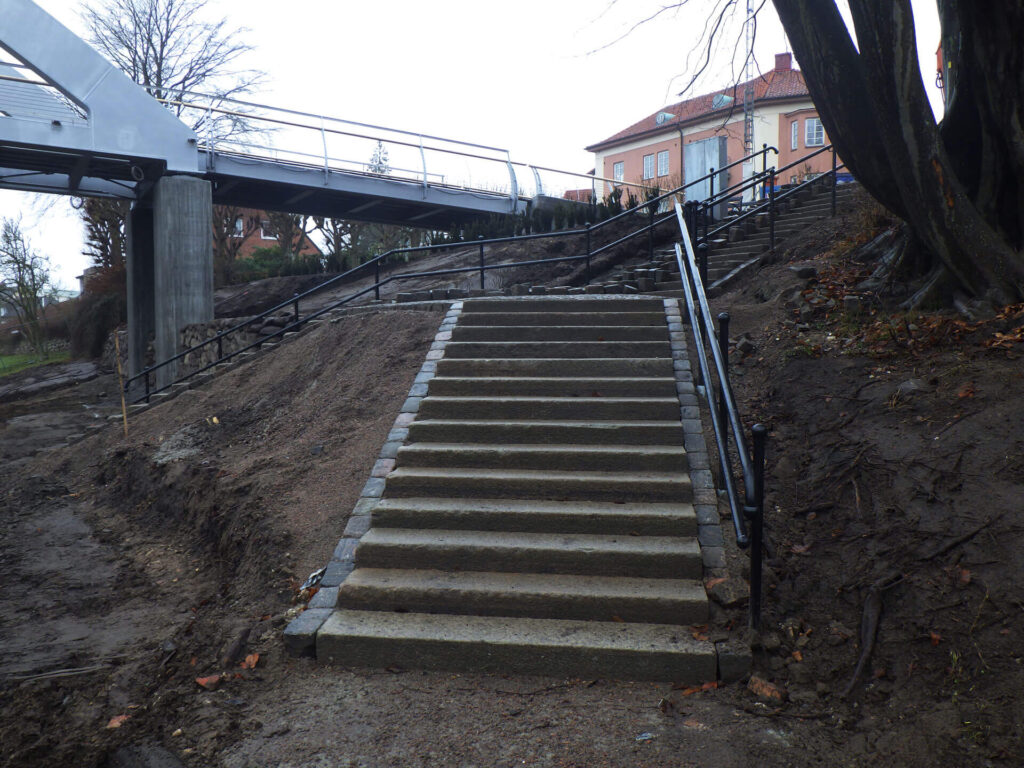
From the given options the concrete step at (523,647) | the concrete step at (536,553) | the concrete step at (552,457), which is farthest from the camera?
the concrete step at (552,457)

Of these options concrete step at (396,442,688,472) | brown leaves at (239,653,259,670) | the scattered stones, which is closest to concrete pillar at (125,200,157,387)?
concrete step at (396,442,688,472)

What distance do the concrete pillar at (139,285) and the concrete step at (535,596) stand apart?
57.2 ft

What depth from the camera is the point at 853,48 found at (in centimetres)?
649

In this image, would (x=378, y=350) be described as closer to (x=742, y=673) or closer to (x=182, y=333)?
(x=742, y=673)

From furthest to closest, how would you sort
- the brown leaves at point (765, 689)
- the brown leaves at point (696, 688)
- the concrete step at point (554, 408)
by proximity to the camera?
the concrete step at point (554, 408) → the brown leaves at point (696, 688) → the brown leaves at point (765, 689)

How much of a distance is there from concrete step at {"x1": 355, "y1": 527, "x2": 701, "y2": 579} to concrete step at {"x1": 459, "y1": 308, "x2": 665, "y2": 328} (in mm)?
3596

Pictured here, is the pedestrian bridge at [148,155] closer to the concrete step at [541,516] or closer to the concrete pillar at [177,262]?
the concrete pillar at [177,262]

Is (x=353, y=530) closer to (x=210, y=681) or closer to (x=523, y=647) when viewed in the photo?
(x=210, y=681)

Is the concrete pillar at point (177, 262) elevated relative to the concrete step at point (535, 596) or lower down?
elevated

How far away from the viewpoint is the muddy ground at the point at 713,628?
3.35 meters

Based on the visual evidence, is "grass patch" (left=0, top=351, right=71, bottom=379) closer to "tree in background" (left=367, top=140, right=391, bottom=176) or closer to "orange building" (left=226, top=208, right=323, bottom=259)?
"orange building" (left=226, top=208, right=323, bottom=259)

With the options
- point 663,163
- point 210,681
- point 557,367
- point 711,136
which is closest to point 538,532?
point 210,681

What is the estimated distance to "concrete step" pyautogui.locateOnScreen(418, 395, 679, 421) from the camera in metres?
6.22

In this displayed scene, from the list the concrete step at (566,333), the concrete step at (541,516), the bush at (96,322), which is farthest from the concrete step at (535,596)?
the bush at (96,322)
